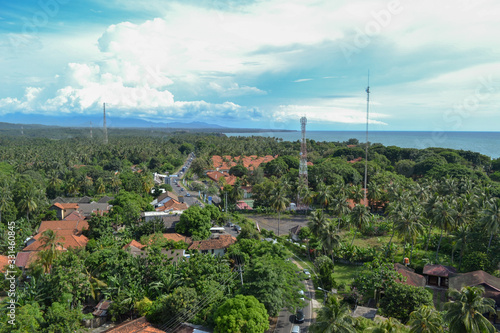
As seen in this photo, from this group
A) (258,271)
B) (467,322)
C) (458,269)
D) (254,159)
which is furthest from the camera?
(254,159)

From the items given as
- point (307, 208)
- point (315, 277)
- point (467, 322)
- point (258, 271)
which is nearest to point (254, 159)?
point (307, 208)

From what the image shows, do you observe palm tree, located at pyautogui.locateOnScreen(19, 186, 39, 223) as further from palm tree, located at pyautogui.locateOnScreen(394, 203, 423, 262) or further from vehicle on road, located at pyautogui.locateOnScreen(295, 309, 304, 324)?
palm tree, located at pyautogui.locateOnScreen(394, 203, 423, 262)

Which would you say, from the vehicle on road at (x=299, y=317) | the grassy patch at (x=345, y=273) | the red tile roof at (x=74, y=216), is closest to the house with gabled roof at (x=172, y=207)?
the red tile roof at (x=74, y=216)

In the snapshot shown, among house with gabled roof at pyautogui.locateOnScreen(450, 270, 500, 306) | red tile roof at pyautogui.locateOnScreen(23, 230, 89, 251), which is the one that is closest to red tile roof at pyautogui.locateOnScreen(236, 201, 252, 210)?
red tile roof at pyautogui.locateOnScreen(23, 230, 89, 251)

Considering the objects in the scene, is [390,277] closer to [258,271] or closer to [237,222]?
[258,271]

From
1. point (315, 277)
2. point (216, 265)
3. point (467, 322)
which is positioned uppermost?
point (467, 322)

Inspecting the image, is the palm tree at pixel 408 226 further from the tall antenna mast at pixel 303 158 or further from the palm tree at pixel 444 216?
the tall antenna mast at pixel 303 158

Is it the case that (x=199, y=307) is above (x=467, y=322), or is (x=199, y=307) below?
below

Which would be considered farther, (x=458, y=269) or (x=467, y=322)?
(x=458, y=269)
